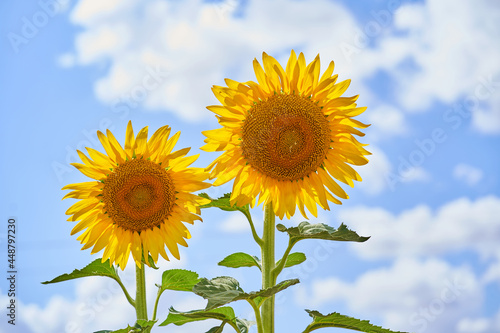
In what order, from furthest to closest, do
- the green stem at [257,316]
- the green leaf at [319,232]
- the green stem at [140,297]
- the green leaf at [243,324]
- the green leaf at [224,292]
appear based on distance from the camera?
the green stem at [140,297]
the green leaf at [243,324]
the green stem at [257,316]
the green leaf at [319,232]
the green leaf at [224,292]

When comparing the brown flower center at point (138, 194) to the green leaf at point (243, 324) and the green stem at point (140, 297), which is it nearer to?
the green stem at point (140, 297)

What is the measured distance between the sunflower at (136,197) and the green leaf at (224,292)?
50 centimetres

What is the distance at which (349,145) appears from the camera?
3318mm

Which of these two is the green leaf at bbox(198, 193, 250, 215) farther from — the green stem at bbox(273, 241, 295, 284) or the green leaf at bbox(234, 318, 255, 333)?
the green leaf at bbox(234, 318, 255, 333)

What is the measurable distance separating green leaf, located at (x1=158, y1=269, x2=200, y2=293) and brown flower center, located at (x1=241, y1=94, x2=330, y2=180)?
92 cm

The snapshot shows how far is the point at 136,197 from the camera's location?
11.5 feet

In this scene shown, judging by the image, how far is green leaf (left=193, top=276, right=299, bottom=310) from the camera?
272cm

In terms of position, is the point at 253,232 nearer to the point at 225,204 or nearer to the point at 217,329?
the point at 225,204

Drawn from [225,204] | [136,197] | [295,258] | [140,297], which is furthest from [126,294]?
[295,258]

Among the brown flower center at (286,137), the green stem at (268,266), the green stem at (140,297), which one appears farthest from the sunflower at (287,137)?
the green stem at (140,297)

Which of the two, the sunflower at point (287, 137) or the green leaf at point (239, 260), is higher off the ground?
the sunflower at point (287, 137)

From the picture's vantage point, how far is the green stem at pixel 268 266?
3215mm

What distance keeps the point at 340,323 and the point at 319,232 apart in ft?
2.16

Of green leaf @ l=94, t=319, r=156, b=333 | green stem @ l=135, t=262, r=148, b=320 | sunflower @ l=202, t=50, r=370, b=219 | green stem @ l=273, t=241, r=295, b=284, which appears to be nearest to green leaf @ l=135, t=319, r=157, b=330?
green leaf @ l=94, t=319, r=156, b=333
